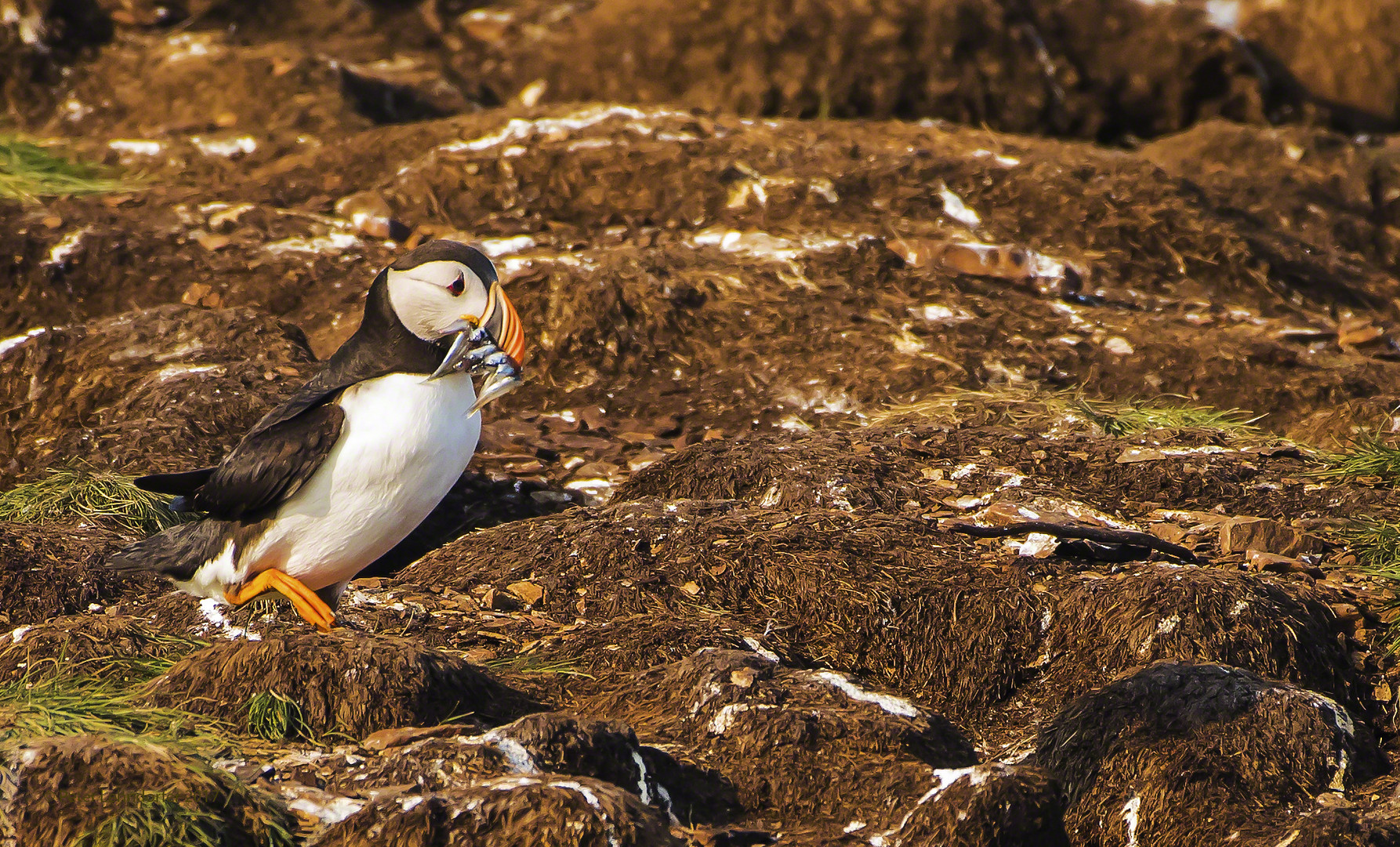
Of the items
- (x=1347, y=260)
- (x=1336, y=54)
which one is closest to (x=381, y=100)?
(x=1347, y=260)

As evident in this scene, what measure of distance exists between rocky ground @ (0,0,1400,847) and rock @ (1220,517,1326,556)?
0.02 m

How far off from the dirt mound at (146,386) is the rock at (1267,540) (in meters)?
4.21

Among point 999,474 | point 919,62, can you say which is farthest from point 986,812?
point 919,62

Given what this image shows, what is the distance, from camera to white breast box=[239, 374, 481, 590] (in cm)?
431

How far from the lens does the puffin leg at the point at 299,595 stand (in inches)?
177

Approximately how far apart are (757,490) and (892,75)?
601cm

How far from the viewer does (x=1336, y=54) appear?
13.0m

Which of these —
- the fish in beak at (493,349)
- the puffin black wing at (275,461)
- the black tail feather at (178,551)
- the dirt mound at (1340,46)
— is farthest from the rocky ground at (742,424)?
the fish in beak at (493,349)

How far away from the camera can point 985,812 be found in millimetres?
3771

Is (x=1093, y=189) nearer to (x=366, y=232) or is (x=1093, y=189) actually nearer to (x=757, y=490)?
(x=757, y=490)

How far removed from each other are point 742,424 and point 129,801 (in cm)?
409

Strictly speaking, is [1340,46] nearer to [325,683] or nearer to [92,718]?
[325,683]

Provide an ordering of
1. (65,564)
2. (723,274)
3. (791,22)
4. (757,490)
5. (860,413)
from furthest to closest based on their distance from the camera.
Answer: (791,22) < (723,274) < (860,413) < (757,490) < (65,564)

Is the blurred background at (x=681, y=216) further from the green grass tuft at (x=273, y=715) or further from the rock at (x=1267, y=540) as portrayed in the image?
the green grass tuft at (x=273, y=715)
